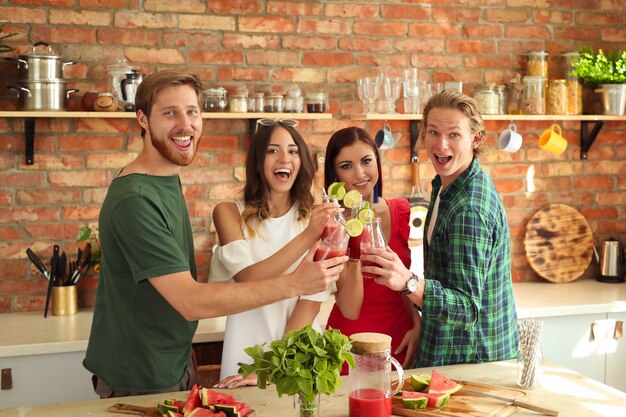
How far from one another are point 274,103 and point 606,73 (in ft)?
5.59

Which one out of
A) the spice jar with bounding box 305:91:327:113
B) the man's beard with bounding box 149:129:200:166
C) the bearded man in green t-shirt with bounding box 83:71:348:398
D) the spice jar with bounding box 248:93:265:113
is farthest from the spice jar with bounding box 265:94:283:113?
the man's beard with bounding box 149:129:200:166

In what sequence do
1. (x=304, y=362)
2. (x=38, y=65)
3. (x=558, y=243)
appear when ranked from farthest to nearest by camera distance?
(x=558, y=243) → (x=38, y=65) → (x=304, y=362)

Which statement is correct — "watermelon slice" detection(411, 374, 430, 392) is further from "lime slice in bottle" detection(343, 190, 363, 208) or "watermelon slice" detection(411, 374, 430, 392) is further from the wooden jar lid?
"lime slice in bottle" detection(343, 190, 363, 208)

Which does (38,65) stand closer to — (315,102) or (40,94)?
(40,94)

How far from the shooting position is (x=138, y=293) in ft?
6.96

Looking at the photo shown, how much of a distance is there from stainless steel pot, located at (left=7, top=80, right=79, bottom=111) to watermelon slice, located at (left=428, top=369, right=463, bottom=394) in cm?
206

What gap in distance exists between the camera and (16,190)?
339 centimetres

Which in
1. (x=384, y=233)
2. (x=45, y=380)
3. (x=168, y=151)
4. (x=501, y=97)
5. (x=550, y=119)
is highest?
(x=501, y=97)

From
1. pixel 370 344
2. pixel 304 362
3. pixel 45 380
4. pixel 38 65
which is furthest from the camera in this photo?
pixel 38 65

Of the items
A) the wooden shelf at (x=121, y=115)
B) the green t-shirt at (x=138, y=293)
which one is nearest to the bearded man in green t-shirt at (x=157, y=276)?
the green t-shirt at (x=138, y=293)

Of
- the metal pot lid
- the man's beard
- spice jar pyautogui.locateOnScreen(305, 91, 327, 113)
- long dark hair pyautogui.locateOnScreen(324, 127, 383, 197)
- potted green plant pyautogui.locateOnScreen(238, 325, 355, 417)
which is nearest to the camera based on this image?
potted green plant pyautogui.locateOnScreen(238, 325, 355, 417)

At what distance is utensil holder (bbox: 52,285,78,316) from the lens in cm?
332

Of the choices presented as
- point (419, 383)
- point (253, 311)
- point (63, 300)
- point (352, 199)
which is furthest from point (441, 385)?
point (63, 300)

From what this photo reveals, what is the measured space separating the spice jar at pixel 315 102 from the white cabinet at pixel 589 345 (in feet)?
4.60
